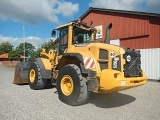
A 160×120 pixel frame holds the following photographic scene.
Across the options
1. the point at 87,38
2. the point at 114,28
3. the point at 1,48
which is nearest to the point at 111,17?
the point at 114,28

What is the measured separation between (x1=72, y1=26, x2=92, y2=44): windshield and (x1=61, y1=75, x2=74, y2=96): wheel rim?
152 cm

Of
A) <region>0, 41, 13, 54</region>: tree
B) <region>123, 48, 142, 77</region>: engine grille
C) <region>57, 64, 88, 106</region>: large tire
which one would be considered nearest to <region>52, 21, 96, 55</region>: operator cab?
<region>57, 64, 88, 106</region>: large tire

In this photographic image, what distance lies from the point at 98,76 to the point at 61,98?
5.37 ft

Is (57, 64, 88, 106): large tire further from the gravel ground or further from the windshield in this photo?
the windshield

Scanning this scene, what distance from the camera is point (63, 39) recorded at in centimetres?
858

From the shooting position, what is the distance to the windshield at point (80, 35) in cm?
818

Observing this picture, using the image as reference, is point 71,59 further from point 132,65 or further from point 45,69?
point 132,65

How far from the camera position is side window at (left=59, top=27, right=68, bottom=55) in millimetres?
8367

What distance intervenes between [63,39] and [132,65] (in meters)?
3.05

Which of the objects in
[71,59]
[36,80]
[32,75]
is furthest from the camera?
[32,75]

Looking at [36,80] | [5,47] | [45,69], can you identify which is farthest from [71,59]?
[5,47]

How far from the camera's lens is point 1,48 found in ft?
353

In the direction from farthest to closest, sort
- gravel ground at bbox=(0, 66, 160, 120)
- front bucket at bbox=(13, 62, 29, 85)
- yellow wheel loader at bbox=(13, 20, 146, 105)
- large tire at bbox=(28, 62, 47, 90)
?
1. front bucket at bbox=(13, 62, 29, 85)
2. large tire at bbox=(28, 62, 47, 90)
3. yellow wheel loader at bbox=(13, 20, 146, 105)
4. gravel ground at bbox=(0, 66, 160, 120)

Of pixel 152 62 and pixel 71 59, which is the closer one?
pixel 71 59
